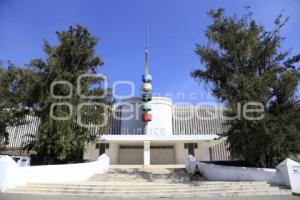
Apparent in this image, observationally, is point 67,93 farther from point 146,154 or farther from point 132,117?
point 132,117

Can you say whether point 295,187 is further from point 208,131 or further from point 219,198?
point 208,131

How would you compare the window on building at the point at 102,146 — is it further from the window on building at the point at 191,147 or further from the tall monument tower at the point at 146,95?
the window on building at the point at 191,147

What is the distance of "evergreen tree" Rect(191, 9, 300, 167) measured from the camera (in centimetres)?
1454

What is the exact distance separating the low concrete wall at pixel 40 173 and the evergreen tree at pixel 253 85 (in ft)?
28.7

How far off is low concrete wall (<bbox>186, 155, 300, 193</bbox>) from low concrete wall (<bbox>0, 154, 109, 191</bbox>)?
7.50 meters

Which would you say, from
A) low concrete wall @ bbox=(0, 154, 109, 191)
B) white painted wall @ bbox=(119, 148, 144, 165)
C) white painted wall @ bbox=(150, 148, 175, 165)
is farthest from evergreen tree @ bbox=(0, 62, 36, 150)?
white painted wall @ bbox=(150, 148, 175, 165)

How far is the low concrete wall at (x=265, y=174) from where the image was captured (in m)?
11.9

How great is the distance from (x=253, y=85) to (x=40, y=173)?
39.5 ft

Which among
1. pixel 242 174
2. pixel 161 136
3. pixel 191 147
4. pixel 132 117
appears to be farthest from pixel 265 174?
pixel 132 117

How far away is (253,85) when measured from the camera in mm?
14906

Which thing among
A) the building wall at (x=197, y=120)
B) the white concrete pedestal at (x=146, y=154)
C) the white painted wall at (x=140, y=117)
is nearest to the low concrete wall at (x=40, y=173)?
the white concrete pedestal at (x=146, y=154)

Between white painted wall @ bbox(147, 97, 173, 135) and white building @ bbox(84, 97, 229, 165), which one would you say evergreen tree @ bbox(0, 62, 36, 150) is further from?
white painted wall @ bbox(147, 97, 173, 135)

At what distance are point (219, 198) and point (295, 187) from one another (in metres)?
3.57

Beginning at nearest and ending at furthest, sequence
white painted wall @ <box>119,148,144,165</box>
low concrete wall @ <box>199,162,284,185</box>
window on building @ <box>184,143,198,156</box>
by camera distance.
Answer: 1. low concrete wall @ <box>199,162,284,185</box>
2. window on building @ <box>184,143,198,156</box>
3. white painted wall @ <box>119,148,144,165</box>
